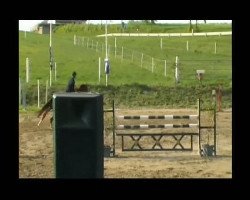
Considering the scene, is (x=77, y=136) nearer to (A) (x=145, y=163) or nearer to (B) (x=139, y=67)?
(A) (x=145, y=163)

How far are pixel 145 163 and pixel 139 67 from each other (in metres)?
22.3

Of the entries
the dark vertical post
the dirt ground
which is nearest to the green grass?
the dirt ground

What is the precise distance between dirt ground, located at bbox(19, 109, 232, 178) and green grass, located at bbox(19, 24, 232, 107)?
10.2 metres

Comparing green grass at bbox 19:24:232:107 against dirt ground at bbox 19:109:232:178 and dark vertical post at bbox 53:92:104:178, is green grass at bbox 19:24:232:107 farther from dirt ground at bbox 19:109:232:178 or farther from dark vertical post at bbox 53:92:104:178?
dark vertical post at bbox 53:92:104:178

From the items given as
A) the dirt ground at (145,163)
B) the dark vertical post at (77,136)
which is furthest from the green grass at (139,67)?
the dark vertical post at (77,136)

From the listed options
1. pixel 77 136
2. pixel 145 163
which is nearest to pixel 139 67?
pixel 145 163

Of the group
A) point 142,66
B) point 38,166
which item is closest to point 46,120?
point 38,166

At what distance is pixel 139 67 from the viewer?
34.7 meters

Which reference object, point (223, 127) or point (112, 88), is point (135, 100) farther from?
point (223, 127)

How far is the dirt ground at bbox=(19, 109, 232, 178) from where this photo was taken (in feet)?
37.7

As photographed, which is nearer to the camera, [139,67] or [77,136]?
[77,136]

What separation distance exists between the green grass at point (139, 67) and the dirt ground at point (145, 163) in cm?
1019

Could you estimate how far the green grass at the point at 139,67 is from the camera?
2641 centimetres

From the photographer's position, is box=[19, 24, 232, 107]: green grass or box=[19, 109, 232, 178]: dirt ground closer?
box=[19, 109, 232, 178]: dirt ground
